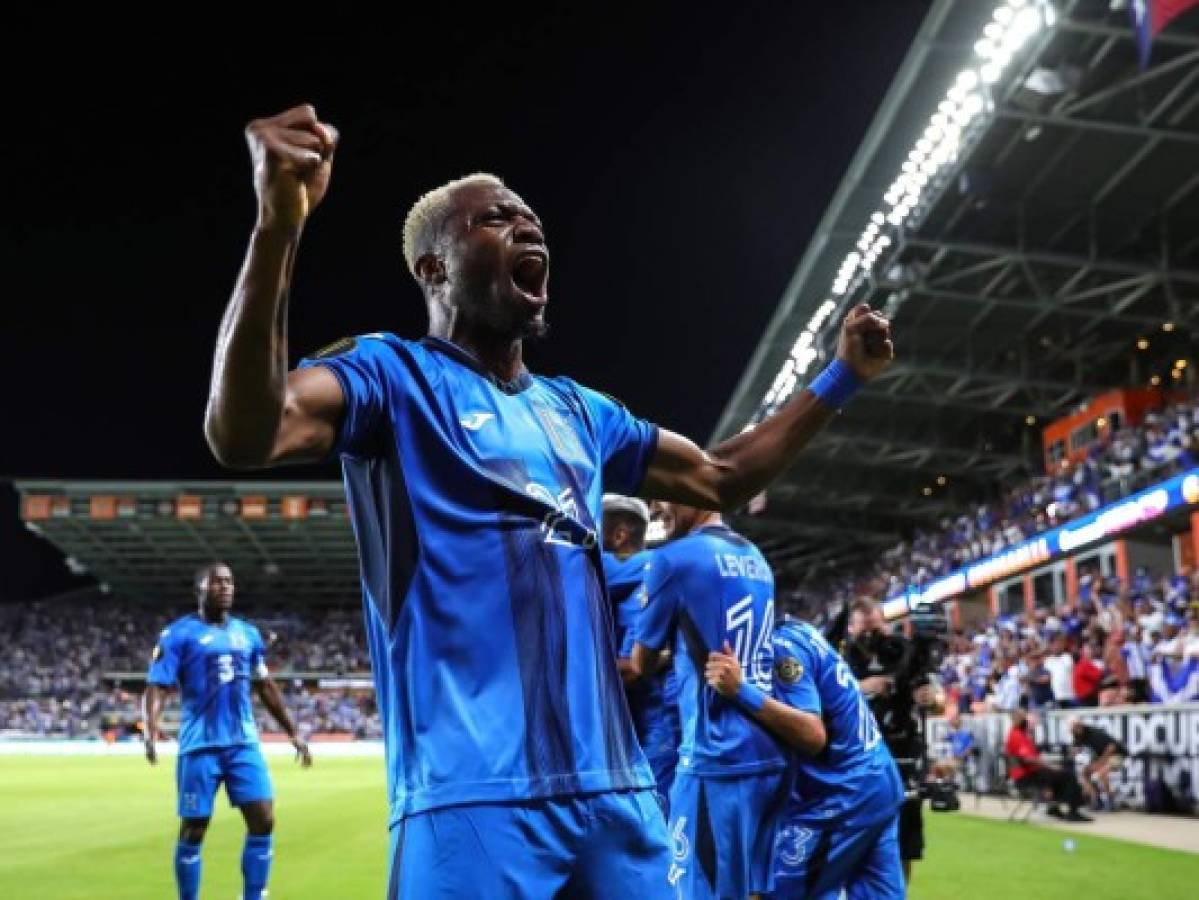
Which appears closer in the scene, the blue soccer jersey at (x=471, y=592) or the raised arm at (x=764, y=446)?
the blue soccer jersey at (x=471, y=592)

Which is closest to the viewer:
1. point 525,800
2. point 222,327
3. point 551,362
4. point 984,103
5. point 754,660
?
point 222,327

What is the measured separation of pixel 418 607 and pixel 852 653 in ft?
17.1

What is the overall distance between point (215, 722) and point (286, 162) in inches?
318

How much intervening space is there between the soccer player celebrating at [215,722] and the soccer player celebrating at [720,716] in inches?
190

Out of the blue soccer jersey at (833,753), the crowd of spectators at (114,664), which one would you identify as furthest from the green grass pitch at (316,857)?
the crowd of spectators at (114,664)

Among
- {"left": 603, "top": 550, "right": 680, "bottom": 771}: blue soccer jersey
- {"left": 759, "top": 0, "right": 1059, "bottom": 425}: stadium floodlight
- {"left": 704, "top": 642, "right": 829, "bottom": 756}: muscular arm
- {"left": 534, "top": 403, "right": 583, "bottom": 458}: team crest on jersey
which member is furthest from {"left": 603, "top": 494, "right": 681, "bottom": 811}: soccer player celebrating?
{"left": 759, "top": 0, "right": 1059, "bottom": 425}: stadium floodlight

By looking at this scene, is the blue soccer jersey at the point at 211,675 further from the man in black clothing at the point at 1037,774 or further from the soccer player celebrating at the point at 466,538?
the man in black clothing at the point at 1037,774

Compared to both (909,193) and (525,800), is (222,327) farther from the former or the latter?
(909,193)

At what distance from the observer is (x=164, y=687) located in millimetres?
9695

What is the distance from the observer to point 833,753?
542 cm

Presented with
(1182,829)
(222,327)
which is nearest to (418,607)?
→ (222,327)

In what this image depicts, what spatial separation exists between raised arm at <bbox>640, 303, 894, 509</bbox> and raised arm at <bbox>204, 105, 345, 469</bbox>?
1201 mm

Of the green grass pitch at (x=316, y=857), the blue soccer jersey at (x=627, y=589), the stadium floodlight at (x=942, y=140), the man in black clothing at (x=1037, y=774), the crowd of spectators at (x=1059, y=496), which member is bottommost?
the green grass pitch at (x=316, y=857)

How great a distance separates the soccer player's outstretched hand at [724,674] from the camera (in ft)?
15.9
